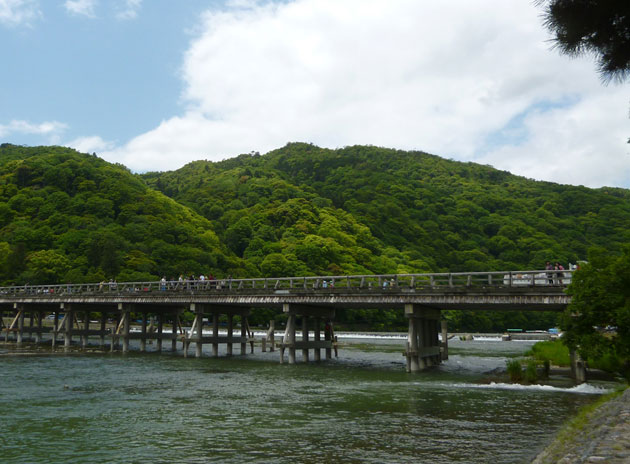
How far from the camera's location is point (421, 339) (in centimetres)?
3428

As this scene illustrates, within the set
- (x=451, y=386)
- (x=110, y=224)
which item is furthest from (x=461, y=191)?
(x=451, y=386)

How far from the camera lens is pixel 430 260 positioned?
420ft

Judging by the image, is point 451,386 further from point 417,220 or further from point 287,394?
point 417,220

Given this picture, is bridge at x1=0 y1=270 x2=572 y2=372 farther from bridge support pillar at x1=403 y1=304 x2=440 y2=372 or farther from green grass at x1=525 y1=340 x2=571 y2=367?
green grass at x1=525 y1=340 x2=571 y2=367

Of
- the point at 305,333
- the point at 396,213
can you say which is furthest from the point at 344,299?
the point at 396,213

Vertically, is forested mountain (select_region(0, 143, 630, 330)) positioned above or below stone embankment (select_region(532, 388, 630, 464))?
above

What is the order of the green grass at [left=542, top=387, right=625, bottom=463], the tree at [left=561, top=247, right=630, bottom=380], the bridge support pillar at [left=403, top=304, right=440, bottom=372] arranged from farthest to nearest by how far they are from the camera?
the bridge support pillar at [left=403, top=304, right=440, bottom=372] → the tree at [left=561, top=247, right=630, bottom=380] → the green grass at [left=542, top=387, right=625, bottom=463]

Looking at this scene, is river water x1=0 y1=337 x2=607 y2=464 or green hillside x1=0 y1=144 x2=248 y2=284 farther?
green hillside x1=0 y1=144 x2=248 y2=284

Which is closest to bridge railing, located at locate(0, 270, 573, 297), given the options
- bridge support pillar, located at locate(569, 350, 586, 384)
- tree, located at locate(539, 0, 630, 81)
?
bridge support pillar, located at locate(569, 350, 586, 384)

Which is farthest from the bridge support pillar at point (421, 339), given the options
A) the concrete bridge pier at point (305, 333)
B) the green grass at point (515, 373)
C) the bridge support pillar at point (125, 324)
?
the bridge support pillar at point (125, 324)

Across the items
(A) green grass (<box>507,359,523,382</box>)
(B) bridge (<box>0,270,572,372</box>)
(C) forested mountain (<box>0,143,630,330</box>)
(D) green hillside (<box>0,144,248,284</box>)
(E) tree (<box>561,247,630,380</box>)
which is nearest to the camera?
(E) tree (<box>561,247,630,380</box>)

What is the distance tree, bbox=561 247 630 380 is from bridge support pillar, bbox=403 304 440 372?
1102 cm

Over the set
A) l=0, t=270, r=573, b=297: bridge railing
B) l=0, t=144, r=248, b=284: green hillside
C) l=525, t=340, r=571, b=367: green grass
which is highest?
l=0, t=144, r=248, b=284: green hillside

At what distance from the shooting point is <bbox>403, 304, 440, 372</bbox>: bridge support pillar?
3203 cm
